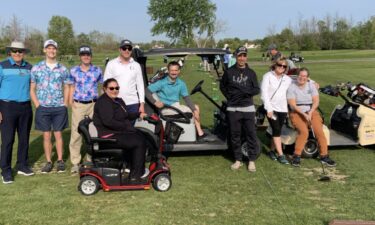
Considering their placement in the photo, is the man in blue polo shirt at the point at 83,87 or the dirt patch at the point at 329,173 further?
the man in blue polo shirt at the point at 83,87

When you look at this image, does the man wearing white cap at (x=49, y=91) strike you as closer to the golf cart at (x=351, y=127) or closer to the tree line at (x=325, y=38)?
the golf cart at (x=351, y=127)

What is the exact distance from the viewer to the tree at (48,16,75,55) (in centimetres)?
8381

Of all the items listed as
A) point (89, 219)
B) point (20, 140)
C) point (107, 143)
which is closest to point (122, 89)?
point (107, 143)

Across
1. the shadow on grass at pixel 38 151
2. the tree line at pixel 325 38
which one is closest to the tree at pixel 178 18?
the tree line at pixel 325 38

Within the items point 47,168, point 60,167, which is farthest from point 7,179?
point 60,167

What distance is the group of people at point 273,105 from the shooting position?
19.9 ft

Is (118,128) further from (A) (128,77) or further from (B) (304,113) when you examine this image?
(B) (304,113)

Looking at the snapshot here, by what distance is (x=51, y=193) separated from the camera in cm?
525

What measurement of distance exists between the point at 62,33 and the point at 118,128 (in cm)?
10164

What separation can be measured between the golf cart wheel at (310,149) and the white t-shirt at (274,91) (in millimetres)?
797

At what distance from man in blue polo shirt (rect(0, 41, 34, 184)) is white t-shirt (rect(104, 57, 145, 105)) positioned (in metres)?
1.14

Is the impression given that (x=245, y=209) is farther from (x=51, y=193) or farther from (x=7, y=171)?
(x=7, y=171)

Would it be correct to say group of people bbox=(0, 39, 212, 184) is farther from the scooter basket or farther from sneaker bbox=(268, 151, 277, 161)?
sneaker bbox=(268, 151, 277, 161)

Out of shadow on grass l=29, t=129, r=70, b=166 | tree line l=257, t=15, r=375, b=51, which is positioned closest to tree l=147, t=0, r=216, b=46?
tree line l=257, t=15, r=375, b=51
